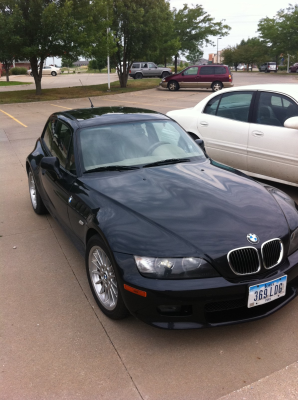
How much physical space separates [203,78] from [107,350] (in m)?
25.8

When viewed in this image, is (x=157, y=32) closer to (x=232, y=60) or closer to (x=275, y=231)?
(x=275, y=231)

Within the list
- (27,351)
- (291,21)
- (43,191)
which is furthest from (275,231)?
(291,21)

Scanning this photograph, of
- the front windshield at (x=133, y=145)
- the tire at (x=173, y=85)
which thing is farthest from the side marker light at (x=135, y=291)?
the tire at (x=173, y=85)

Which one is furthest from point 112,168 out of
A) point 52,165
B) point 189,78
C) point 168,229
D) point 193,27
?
point 193,27

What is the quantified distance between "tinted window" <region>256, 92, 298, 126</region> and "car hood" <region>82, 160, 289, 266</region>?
2.23 meters

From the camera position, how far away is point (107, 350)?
2910 mm

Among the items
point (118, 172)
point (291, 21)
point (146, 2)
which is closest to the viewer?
point (118, 172)

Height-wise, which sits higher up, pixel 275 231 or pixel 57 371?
pixel 275 231

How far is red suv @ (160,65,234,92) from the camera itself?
26.0 m

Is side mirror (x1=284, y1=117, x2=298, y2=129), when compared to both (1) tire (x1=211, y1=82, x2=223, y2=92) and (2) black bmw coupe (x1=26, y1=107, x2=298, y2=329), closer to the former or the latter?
(2) black bmw coupe (x1=26, y1=107, x2=298, y2=329)

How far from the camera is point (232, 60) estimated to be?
75750mm

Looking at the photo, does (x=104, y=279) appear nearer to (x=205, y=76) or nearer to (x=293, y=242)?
(x=293, y=242)

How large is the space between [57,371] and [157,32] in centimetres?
2692

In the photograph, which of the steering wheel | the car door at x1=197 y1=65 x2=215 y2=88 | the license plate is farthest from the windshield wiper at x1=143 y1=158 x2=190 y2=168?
the car door at x1=197 y1=65 x2=215 y2=88
